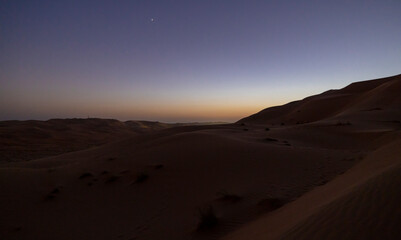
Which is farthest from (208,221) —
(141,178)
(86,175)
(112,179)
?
(86,175)

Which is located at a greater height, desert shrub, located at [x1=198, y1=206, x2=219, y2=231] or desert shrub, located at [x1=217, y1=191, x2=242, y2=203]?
desert shrub, located at [x1=217, y1=191, x2=242, y2=203]

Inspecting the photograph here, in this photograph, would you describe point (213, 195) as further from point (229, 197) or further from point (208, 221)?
point (208, 221)

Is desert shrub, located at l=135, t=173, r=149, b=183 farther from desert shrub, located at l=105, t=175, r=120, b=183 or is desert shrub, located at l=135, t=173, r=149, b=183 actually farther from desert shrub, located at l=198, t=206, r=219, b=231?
desert shrub, located at l=198, t=206, r=219, b=231

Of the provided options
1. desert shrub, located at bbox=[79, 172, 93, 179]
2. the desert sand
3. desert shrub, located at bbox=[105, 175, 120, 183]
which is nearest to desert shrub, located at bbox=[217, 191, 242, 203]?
the desert sand

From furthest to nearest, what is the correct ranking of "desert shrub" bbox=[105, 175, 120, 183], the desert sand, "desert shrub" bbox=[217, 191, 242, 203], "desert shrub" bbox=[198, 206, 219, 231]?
"desert shrub" bbox=[105, 175, 120, 183] → "desert shrub" bbox=[217, 191, 242, 203] → "desert shrub" bbox=[198, 206, 219, 231] → the desert sand

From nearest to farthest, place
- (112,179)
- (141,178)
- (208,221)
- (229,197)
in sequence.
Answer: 1. (208,221)
2. (229,197)
3. (141,178)
4. (112,179)

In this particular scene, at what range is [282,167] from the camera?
8.54 metres

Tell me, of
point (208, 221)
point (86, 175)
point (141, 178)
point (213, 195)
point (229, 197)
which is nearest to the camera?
point (208, 221)

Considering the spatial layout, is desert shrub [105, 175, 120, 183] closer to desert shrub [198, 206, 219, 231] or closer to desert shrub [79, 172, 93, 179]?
desert shrub [79, 172, 93, 179]

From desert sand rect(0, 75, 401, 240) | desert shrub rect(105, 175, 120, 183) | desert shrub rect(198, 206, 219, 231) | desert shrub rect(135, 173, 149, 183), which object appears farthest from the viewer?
desert shrub rect(105, 175, 120, 183)

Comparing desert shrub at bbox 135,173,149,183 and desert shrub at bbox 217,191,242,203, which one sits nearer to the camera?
desert shrub at bbox 217,191,242,203

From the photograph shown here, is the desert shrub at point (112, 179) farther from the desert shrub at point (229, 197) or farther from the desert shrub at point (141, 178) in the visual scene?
the desert shrub at point (229, 197)

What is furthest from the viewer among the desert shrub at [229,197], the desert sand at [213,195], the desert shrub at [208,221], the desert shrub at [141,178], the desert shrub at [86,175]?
the desert shrub at [86,175]

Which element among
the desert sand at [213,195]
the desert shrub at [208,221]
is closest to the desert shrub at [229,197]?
the desert sand at [213,195]
